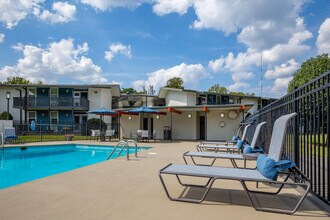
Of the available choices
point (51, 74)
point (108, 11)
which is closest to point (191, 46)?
point (108, 11)

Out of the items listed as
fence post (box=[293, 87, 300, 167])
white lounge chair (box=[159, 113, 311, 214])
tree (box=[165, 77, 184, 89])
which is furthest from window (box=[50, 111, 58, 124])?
fence post (box=[293, 87, 300, 167])

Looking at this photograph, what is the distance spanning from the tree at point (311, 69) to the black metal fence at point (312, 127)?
1568 cm

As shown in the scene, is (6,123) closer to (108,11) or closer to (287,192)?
(108,11)

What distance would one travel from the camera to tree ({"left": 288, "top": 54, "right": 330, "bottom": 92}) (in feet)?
59.7

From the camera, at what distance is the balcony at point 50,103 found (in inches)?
1017

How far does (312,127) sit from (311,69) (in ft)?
60.0

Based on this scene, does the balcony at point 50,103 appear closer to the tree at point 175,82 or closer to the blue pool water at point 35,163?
the blue pool water at point 35,163

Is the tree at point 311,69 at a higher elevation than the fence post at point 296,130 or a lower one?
higher

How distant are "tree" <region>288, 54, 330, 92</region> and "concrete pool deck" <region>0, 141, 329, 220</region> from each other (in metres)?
17.0

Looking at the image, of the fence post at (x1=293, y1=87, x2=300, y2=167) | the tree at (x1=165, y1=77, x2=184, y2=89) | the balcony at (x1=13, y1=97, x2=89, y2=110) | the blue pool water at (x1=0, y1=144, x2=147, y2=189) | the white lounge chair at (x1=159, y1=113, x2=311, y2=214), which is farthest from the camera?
the tree at (x1=165, y1=77, x2=184, y2=89)

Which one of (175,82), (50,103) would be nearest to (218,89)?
(175,82)

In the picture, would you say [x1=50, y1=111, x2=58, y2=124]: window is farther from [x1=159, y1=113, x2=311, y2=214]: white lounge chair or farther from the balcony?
[x1=159, y1=113, x2=311, y2=214]: white lounge chair

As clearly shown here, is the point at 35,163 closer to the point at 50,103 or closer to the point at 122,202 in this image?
the point at 122,202

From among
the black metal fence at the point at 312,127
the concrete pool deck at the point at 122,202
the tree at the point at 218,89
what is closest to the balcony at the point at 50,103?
the concrete pool deck at the point at 122,202
